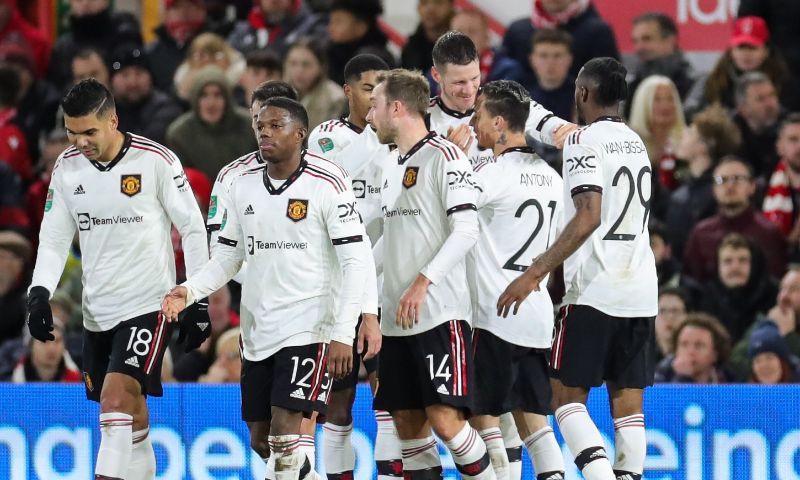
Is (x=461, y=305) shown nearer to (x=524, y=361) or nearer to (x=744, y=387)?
(x=524, y=361)

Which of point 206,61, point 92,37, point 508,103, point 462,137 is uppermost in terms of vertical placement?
point 92,37

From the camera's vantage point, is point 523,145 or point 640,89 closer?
point 523,145

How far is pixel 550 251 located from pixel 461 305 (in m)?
0.54

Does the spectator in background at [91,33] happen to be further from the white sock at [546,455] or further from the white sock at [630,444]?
the white sock at [630,444]

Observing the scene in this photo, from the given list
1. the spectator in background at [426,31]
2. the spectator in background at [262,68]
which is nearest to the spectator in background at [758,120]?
the spectator in background at [426,31]

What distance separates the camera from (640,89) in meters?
13.1

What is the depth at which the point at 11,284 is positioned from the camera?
12.9 meters

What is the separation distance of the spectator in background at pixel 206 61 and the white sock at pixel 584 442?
6.53 meters

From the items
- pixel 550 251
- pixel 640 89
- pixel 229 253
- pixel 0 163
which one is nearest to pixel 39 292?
pixel 229 253

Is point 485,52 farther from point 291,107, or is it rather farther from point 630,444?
point 291,107

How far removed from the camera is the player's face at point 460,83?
8.92 metres

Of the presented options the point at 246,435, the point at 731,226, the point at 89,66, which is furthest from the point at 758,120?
the point at 89,66

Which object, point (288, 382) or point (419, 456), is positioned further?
point (419, 456)

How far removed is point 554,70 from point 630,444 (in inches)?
198
